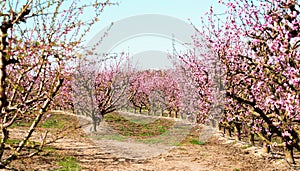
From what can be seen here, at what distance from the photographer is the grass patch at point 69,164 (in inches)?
378

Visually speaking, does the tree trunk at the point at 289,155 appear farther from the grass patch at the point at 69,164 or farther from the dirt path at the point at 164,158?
the grass patch at the point at 69,164

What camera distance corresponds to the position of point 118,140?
54.0 feet

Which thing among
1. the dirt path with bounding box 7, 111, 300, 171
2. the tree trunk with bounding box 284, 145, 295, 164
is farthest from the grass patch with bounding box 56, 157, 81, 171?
the tree trunk with bounding box 284, 145, 295, 164

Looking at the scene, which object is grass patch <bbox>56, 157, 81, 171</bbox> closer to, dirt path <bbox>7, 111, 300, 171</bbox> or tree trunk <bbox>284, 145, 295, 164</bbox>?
dirt path <bbox>7, 111, 300, 171</bbox>

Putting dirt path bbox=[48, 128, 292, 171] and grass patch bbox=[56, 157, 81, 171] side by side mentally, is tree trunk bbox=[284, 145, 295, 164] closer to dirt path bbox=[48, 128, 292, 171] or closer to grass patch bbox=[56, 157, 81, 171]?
dirt path bbox=[48, 128, 292, 171]

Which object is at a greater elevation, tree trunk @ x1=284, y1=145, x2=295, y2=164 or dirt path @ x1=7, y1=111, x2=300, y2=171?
tree trunk @ x1=284, y1=145, x2=295, y2=164

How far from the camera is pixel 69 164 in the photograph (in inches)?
401

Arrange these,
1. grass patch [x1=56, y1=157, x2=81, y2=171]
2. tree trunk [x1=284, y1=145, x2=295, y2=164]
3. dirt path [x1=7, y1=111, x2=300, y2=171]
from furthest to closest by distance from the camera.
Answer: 1. dirt path [x1=7, y1=111, x2=300, y2=171]
2. tree trunk [x1=284, y1=145, x2=295, y2=164]
3. grass patch [x1=56, y1=157, x2=81, y2=171]

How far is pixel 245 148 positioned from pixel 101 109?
32.1ft

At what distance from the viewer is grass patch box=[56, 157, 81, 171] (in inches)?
378

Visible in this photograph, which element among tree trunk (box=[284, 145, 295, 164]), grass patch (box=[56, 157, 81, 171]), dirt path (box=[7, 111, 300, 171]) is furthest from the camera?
dirt path (box=[7, 111, 300, 171])

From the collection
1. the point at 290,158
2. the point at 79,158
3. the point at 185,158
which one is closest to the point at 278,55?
the point at 290,158

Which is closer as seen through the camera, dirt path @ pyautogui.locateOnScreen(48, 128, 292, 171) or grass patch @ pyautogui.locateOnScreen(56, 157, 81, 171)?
grass patch @ pyautogui.locateOnScreen(56, 157, 81, 171)

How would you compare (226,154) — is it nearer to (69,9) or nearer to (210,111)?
(210,111)
